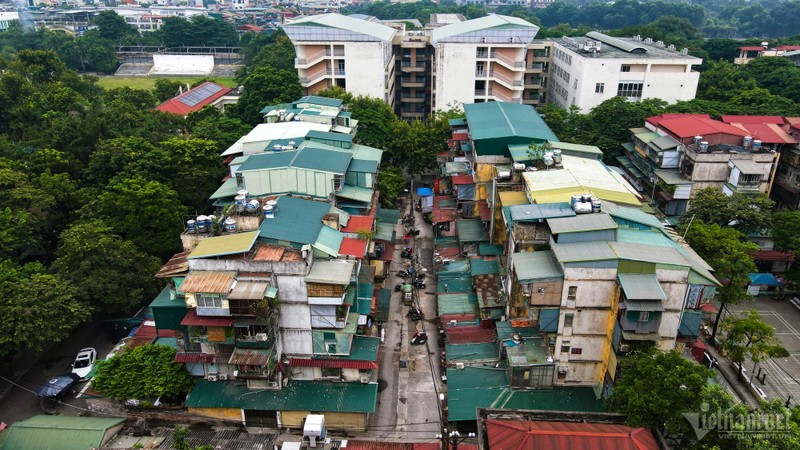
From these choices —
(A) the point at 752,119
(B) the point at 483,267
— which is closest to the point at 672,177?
(A) the point at 752,119

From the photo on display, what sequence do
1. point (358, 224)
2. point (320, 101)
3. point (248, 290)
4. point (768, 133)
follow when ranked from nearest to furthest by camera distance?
point (248, 290) → point (358, 224) → point (768, 133) → point (320, 101)

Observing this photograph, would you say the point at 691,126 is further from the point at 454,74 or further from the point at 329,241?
the point at 329,241

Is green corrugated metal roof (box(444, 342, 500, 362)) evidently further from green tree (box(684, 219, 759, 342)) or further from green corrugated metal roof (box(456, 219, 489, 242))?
green tree (box(684, 219, 759, 342))

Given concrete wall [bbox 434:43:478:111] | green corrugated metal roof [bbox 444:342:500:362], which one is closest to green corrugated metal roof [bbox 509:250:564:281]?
green corrugated metal roof [bbox 444:342:500:362]

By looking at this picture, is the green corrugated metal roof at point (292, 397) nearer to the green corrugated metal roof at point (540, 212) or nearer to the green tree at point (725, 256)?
the green corrugated metal roof at point (540, 212)

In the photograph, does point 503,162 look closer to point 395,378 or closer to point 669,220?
point 669,220

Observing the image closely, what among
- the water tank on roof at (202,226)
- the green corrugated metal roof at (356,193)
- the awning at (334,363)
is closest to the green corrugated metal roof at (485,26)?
the green corrugated metal roof at (356,193)

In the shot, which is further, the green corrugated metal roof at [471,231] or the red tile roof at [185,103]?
→ the red tile roof at [185,103]

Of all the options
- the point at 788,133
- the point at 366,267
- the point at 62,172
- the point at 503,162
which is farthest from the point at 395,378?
the point at 788,133
